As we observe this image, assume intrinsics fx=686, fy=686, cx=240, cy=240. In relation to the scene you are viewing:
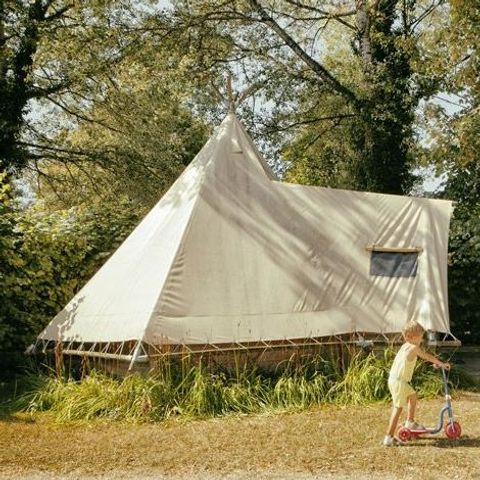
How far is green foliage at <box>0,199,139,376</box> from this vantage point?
9281mm

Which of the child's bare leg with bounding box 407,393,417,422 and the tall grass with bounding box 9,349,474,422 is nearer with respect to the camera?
the child's bare leg with bounding box 407,393,417,422

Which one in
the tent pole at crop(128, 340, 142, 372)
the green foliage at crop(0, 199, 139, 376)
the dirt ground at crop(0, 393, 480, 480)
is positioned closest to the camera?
the dirt ground at crop(0, 393, 480, 480)

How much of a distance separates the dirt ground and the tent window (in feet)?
8.19

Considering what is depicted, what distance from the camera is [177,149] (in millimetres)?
20031

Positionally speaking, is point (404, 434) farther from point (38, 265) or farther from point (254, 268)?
point (38, 265)

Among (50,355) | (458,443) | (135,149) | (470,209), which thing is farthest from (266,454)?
(135,149)

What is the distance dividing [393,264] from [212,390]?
3374 mm

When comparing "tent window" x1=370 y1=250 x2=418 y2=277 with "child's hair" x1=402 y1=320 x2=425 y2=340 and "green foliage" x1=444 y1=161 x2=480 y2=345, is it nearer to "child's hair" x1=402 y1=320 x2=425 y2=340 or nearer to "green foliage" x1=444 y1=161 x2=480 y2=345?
"green foliage" x1=444 y1=161 x2=480 y2=345

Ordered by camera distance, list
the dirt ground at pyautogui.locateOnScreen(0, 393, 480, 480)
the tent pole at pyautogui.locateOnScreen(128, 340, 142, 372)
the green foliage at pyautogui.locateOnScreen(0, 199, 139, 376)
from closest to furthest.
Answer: the dirt ground at pyautogui.locateOnScreen(0, 393, 480, 480), the tent pole at pyautogui.locateOnScreen(128, 340, 142, 372), the green foliage at pyautogui.locateOnScreen(0, 199, 139, 376)

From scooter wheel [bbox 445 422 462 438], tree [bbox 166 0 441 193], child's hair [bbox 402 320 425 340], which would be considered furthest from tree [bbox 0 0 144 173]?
scooter wheel [bbox 445 422 462 438]

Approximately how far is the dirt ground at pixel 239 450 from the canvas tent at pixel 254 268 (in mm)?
1375

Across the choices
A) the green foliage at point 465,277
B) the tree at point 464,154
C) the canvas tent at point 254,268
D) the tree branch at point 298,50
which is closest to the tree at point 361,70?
the tree branch at point 298,50

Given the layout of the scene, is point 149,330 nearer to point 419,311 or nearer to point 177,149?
point 419,311

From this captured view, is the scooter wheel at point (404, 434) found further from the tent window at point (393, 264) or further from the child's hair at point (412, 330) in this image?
the tent window at point (393, 264)
